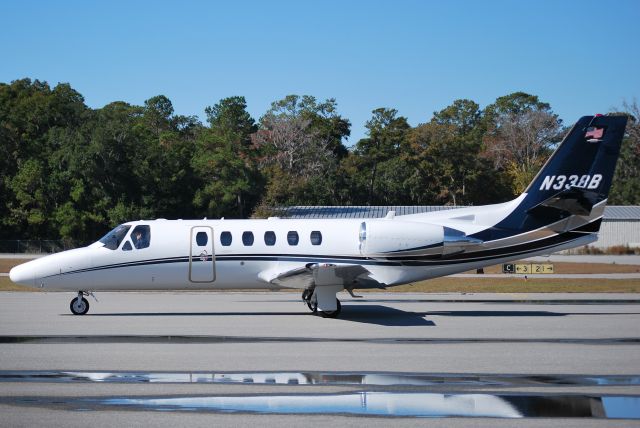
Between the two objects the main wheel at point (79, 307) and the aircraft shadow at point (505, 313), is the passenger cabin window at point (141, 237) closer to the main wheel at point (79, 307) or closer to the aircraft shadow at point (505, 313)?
the main wheel at point (79, 307)

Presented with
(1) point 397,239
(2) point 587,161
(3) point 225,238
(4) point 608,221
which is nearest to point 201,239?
(3) point 225,238

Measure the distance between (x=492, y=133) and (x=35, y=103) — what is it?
55981 mm

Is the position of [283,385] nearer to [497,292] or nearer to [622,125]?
[622,125]

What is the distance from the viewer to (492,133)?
10162 cm

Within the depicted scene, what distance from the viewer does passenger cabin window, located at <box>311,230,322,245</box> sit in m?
20.9

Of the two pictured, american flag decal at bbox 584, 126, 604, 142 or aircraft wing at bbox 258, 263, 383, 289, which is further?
american flag decal at bbox 584, 126, 604, 142

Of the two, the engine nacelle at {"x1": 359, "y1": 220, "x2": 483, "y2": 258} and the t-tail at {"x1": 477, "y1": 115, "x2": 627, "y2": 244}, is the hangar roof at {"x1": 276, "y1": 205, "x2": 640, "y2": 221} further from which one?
the engine nacelle at {"x1": 359, "y1": 220, "x2": 483, "y2": 258}

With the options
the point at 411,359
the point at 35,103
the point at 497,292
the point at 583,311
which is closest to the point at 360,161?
the point at 35,103

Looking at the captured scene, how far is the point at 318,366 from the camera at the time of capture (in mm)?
13016

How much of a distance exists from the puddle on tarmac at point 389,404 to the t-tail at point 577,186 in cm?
1077

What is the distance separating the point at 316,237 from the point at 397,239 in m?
2.17

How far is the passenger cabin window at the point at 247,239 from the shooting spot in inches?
821

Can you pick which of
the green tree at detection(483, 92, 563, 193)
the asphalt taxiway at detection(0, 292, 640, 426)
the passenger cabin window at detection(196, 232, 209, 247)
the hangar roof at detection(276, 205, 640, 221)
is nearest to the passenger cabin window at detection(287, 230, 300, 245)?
the asphalt taxiway at detection(0, 292, 640, 426)

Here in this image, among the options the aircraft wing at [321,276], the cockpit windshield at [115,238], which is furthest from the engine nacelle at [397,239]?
the cockpit windshield at [115,238]
